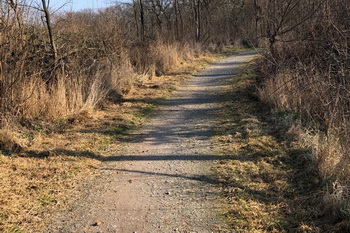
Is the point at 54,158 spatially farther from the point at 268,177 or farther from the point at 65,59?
the point at 65,59

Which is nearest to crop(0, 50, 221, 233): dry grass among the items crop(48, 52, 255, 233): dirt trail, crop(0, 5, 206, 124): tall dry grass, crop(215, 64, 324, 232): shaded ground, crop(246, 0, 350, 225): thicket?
crop(48, 52, 255, 233): dirt trail

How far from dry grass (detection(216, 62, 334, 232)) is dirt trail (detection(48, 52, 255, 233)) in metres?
0.24

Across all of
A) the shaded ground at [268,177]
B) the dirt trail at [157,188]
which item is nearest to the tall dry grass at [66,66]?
the dirt trail at [157,188]

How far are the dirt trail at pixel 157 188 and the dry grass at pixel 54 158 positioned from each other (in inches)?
10.0

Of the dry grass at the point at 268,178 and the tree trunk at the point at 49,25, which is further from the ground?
the tree trunk at the point at 49,25

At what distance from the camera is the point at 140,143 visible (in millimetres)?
5980

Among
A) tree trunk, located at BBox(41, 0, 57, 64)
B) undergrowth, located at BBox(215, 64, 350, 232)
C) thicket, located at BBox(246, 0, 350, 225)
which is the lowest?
undergrowth, located at BBox(215, 64, 350, 232)

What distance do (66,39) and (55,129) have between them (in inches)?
151

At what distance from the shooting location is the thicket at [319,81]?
4.09 m

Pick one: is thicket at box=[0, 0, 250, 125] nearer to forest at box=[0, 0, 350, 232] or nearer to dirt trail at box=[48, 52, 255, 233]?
forest at box=[0, 0, 350, 232]

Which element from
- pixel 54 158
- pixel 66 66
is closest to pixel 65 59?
pixel 66 66

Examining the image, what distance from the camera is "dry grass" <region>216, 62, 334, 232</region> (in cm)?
339

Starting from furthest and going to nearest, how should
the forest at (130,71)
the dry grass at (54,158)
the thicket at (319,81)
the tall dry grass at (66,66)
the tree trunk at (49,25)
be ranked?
the tree trunk at (49,25), the tall dry grass at (66,66), the forest at (130,71), the thicket at (319,81), the dry grass at (54,158)

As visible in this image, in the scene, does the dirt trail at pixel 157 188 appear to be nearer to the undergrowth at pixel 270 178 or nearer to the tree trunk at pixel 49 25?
the undergrowth at pixel 270 178
